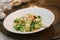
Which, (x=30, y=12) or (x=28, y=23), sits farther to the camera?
(x=30, y=12)

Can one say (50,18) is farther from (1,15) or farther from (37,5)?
(1,15)

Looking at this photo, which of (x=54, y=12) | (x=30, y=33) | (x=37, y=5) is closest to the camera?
(x=30, y=33)

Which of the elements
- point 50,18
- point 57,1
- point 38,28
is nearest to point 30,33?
point 38,28

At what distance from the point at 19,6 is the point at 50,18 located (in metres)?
0.32

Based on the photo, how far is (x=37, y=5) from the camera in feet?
4.05

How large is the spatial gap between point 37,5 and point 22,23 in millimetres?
273

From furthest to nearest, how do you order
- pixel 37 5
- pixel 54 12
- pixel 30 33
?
pixel 37 5, pixel 54 12, pixel 30 33

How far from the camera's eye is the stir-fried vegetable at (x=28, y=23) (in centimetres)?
97

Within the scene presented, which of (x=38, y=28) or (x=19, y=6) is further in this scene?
(x=19, y=6)

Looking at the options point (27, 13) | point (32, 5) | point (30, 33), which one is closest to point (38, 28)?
point (30, 33)

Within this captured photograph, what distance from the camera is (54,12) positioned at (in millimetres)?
1124

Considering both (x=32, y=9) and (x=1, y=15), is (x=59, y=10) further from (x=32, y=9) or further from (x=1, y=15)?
(x=1, y=15)

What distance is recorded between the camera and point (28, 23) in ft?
3.28

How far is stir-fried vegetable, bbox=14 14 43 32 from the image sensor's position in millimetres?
971
